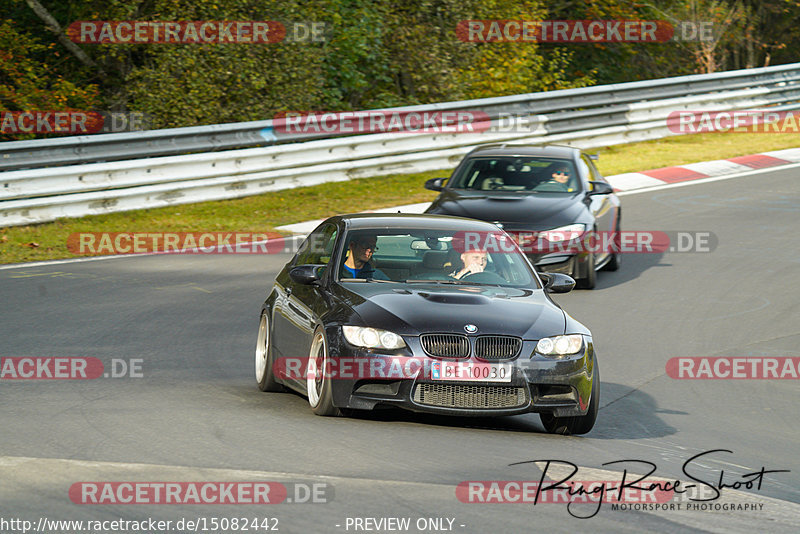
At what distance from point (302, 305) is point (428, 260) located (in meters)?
1.01

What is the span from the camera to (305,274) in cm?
855

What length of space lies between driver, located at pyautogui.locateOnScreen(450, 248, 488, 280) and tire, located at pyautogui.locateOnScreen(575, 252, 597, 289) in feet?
16.9

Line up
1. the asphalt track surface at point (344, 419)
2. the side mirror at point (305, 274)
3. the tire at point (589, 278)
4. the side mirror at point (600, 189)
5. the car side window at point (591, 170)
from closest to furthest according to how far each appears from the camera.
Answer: the asphalt track surface at point (344, 419) → the side mirror at point (305, 274) → the tire at point (589, 278) → the side mirror at point (600, 189) → the car side window at point (591, 170)

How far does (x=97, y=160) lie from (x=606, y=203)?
27.7 feet

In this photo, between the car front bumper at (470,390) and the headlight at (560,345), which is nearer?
the car front bumper at (470,390)

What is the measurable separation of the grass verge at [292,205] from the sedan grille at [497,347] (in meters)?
9.66

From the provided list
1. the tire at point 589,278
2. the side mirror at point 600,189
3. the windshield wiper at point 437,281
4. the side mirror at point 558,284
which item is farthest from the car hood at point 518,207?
the windshield wiper at point 437,281


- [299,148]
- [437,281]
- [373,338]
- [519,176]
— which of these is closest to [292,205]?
[299,148]

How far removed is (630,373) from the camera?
10203mm

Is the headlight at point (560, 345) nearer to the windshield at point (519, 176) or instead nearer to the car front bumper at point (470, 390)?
the car front bumper at point (470, 390)

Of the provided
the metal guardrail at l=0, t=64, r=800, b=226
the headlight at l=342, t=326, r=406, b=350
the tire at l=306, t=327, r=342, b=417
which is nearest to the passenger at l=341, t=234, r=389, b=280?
the tire at l=306, t=327, r=342, b=417

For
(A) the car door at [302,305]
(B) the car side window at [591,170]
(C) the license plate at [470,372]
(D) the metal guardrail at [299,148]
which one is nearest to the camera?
(C) the license plate at [470,372]

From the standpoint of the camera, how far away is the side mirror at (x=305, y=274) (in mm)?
8523

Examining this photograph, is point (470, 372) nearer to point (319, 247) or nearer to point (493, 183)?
point (319, 247)
